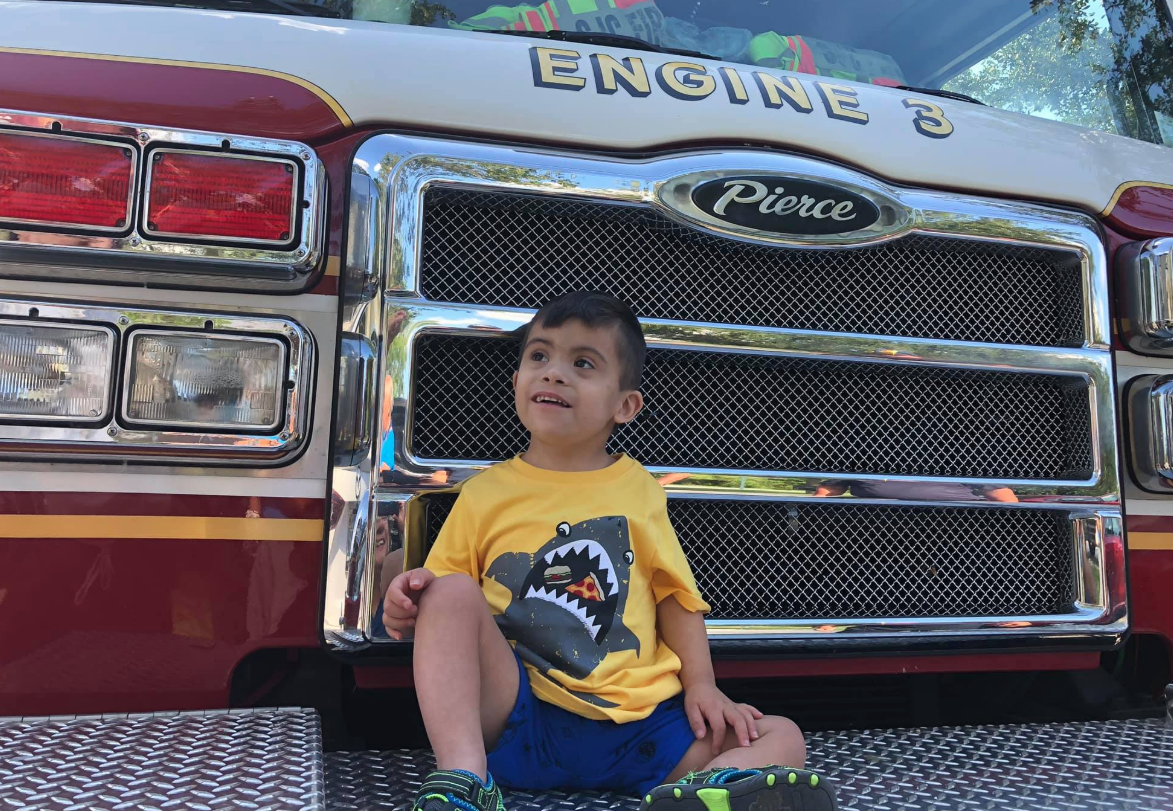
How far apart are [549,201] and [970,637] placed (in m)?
1.14

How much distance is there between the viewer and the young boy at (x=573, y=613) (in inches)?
53.8

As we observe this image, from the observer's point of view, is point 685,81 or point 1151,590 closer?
point 685,81

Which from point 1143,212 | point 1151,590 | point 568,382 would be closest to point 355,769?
point 568,382

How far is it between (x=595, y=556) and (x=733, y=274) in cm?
A: 59

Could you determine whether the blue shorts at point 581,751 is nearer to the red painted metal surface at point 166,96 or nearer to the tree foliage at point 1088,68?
the red painted metal surface at point 166,96

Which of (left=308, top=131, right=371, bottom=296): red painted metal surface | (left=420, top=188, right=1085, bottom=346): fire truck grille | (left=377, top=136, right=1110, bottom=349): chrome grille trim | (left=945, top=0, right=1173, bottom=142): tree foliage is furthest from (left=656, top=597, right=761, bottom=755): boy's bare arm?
(left=945, top=0, right=1173, bottom=142): tree foliage

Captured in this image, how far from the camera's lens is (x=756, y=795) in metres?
1.16

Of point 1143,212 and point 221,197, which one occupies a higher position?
point 1143,212

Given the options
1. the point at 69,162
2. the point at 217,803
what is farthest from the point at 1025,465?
the point at 69,162

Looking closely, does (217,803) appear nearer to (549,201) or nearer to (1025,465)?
(549,201)

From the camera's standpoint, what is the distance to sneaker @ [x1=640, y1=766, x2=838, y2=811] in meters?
1.16

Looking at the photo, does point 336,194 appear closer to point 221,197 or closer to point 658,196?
point 221,197

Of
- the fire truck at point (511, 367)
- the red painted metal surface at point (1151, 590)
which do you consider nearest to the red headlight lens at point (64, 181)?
the fire truck at point (511, 367)

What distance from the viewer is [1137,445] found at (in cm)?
198
